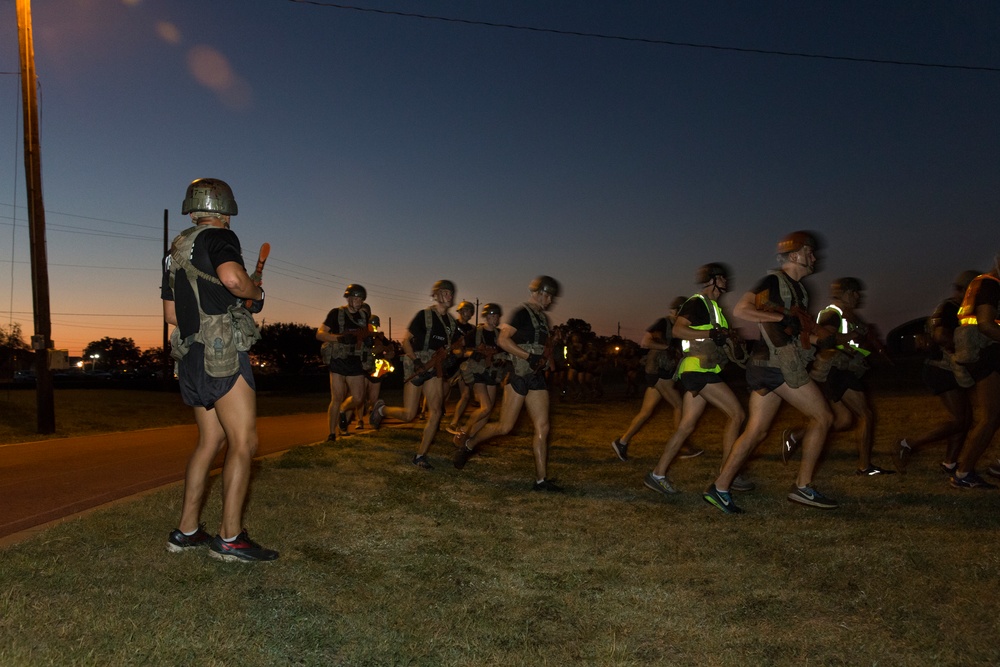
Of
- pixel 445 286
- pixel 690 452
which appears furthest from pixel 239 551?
pixel 690 452

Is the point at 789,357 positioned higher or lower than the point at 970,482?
higher

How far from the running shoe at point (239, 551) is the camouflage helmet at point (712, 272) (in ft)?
15.7

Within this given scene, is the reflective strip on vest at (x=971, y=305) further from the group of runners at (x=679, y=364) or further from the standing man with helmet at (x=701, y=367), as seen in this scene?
the standing man with helmet at (x=701, y=367)

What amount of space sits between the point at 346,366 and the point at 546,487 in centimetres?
448

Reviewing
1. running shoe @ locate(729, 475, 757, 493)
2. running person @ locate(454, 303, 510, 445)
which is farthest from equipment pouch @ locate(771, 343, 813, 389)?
running person @ locate(454, 303, 510, 445)

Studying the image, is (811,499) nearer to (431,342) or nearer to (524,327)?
(524,327)

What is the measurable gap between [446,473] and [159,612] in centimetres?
502

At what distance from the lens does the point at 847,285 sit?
8203 mm

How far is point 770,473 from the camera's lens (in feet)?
27.9

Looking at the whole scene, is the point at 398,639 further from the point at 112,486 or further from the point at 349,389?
the point at 349,389

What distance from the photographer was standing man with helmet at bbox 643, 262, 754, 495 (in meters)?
6.95

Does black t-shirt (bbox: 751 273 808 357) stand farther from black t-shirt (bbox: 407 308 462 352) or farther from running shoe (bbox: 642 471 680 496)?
black t-shirt (bbox: 407 308 462 352)

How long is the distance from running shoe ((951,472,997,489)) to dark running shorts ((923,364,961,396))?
2.86 ft

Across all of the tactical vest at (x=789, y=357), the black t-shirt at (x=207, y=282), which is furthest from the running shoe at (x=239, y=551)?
the tactical vest at (x=789, y=357)
